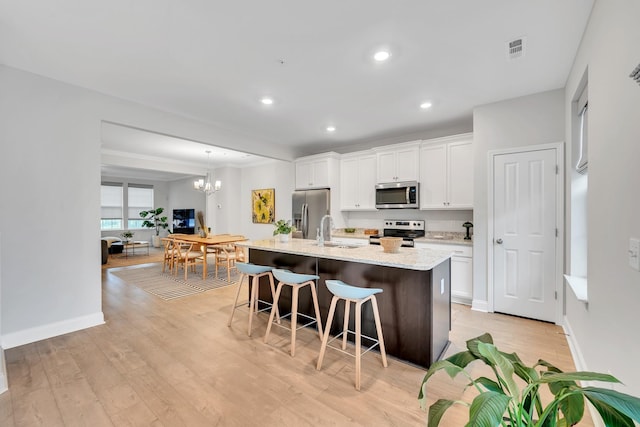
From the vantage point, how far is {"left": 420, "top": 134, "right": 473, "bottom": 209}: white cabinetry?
395cm

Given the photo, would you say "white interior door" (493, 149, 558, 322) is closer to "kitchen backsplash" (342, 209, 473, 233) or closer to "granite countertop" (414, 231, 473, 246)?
"granite countertop" (414, 231, 473, 246)

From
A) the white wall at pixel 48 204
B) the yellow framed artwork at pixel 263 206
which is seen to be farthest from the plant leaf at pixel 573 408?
the yellow framed artwork at pixel 263 206

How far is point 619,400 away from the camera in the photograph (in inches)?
28.2

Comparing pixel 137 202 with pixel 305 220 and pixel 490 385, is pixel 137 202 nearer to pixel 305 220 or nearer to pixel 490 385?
pixel 305 220

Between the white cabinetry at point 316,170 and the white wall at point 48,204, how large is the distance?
3.12 m

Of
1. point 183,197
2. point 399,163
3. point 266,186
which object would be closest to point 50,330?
point 399,163

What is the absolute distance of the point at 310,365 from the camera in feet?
7.62

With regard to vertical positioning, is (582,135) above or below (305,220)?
above

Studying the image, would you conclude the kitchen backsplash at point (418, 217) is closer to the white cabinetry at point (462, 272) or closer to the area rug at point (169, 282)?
the white cabinetry at point (462, 272)

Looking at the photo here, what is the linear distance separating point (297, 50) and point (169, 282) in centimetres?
457

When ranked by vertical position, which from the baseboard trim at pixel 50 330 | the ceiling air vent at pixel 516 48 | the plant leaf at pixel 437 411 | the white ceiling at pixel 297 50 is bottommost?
the baseboard trim at pixel 50 330

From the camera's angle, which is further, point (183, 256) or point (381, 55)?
point (183, 256)

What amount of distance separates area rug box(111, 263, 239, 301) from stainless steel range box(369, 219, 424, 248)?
2863 mm

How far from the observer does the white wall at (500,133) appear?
3119 millimetres
